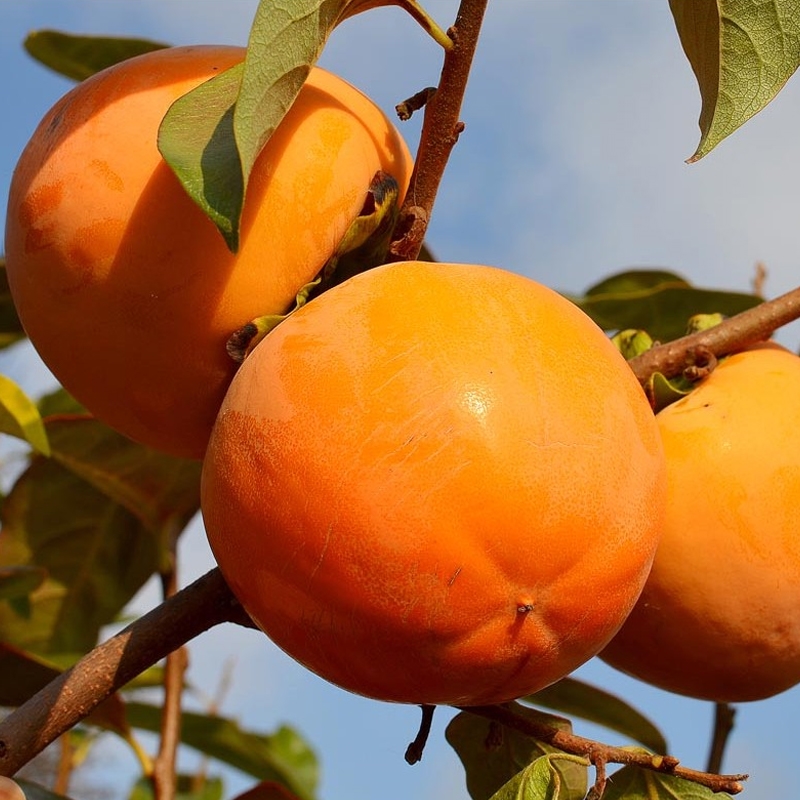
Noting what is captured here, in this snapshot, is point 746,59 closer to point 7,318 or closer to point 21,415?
point 21,415

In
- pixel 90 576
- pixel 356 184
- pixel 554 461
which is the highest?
pixel 356 184

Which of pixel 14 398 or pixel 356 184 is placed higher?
pixel 356 184

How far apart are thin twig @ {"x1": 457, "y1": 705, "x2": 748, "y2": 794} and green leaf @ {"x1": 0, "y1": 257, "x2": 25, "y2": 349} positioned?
1.47 m

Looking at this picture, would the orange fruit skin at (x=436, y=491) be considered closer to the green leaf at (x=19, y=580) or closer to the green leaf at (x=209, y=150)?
the green leaf at (x=209, y=150)

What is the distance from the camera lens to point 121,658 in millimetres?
1450

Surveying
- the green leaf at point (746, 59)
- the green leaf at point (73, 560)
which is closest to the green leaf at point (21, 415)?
the green leaf at point (73, 560)

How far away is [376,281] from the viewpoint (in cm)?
125

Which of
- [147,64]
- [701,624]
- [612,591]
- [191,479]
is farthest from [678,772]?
[191,479]

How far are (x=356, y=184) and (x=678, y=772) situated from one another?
0.78 m

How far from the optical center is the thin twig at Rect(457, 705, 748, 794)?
4.48 ft

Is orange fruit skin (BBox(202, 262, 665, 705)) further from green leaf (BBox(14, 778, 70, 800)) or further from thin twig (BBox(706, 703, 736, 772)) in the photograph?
thin twig (BBox(706, 703, 736, 772))

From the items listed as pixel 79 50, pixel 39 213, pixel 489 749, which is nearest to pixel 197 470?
pixel 79 50

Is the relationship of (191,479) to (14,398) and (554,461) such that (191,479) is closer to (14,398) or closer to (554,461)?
(14,398)

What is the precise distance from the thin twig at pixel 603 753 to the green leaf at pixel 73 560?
4.31ft
